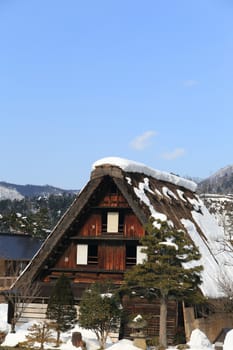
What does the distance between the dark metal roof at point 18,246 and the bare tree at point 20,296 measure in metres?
17.8

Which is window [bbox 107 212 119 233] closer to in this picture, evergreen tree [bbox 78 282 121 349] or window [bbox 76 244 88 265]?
window [bbox 76 244 88 265]

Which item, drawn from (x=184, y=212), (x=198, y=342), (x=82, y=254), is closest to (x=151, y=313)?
(x=198, y=342)

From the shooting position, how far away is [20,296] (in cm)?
2267

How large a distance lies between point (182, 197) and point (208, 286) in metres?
8.03

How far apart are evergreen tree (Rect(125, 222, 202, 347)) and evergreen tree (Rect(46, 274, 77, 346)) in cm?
235

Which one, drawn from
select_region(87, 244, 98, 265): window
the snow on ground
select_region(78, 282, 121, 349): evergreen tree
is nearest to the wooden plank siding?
the snow on ground

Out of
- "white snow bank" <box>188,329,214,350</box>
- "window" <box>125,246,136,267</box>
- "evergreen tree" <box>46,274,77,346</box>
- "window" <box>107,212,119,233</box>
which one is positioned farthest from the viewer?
"window" <box>107,212,119,233</box>

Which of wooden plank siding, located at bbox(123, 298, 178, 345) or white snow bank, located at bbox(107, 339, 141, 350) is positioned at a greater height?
wooden plank siding, located at bbox(123, 298, 178, 345)

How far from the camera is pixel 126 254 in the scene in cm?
2420

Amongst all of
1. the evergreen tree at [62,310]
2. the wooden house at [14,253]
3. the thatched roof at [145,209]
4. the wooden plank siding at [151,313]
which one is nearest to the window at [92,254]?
the thatched roof at [145,209]

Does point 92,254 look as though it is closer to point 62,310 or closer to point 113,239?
point 113,239

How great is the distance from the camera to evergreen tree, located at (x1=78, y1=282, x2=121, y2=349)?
1881 cm

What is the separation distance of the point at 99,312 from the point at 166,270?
2.77 meters

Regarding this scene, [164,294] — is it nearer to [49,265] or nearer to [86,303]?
[86,303]
